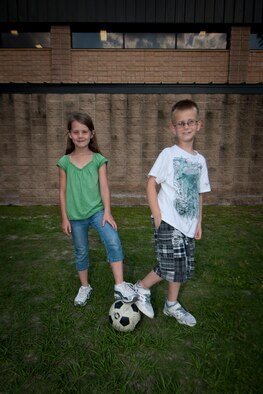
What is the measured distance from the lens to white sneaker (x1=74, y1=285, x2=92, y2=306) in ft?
10.3

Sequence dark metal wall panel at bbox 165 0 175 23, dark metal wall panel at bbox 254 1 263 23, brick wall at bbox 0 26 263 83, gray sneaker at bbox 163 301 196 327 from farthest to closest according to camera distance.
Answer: brick wall at bbox 0 26 263 83 < dark metal wall panel at bbox 254 1 263 23 < dark metal wall panel at bbox 165 0 175 23 < gray sneaker at bbox 163 301 196 327

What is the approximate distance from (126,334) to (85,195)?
4.33ft

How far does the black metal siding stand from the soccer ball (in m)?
10.3

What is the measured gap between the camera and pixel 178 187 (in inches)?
105

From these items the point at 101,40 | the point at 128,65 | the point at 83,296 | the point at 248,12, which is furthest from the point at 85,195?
the point at 248,12

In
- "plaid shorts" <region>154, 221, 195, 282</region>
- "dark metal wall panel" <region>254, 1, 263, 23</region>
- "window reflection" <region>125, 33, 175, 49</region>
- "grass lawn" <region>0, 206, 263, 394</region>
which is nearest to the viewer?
"grass lawn" <region>0, 206, 263, 394</region>

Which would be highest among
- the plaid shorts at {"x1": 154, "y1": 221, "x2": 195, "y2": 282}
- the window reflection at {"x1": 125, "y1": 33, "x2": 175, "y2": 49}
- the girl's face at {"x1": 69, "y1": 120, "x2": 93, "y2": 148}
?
the window reflection at {"x1": 125, "y1": 33, "x2": 175, "y2": 49}

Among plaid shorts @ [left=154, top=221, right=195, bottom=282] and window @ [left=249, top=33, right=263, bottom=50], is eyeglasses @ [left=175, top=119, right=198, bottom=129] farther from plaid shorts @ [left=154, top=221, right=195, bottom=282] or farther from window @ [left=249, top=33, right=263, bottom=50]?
window @ [left=249, top=33, right=263, bottom=50]

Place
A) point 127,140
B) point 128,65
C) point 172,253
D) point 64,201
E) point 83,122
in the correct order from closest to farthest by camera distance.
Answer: point 172,253
point 83,122
point 64,201
point 127,140
point 128,65

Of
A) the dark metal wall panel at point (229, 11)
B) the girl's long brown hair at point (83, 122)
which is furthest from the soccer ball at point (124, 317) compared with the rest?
the dark metal wall panel at point (229, 11)

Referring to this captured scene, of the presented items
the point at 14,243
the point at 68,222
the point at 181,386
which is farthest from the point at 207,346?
the point at 14,243

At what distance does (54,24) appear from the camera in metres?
10.7

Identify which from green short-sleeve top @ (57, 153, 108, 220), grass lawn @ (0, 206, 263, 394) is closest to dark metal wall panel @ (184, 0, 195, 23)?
grass lawn @ (0, 206, 263, 394)

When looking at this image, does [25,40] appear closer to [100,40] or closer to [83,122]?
[100,40]
